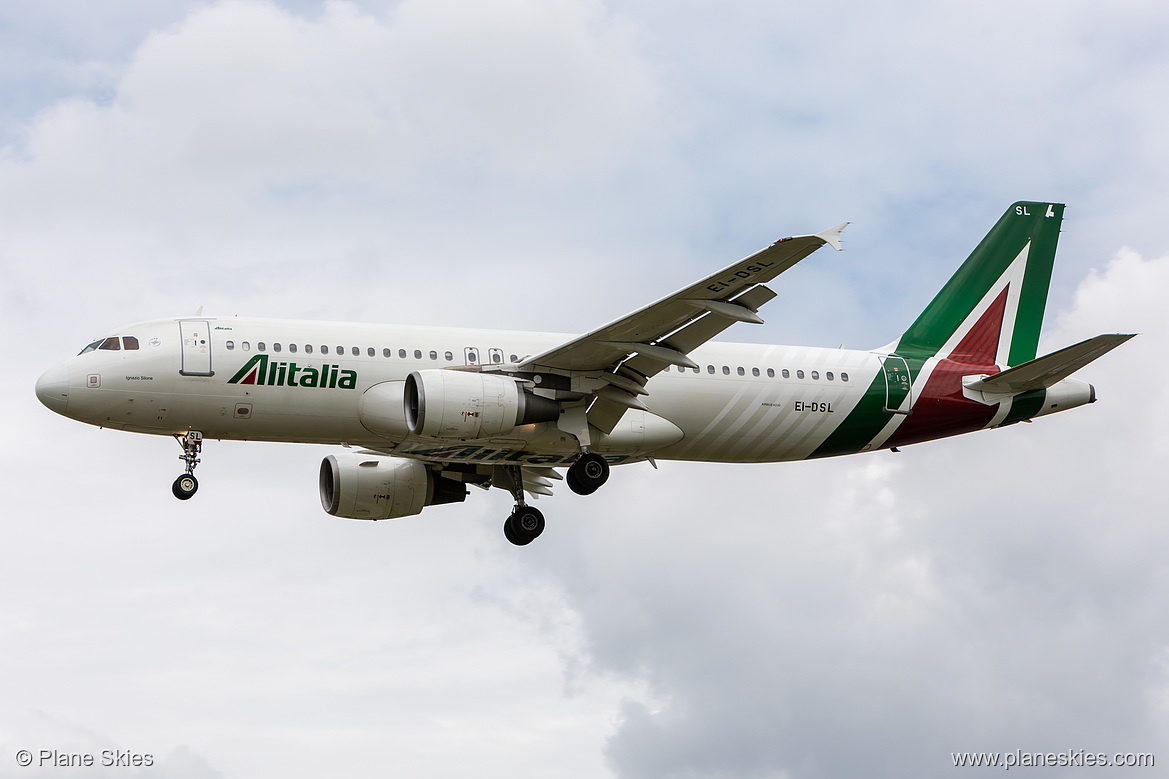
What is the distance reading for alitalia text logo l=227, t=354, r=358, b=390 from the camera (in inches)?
1183

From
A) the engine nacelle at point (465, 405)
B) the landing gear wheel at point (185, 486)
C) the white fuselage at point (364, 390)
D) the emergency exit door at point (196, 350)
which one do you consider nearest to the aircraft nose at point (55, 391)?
the white fuselage at point (364, 390)

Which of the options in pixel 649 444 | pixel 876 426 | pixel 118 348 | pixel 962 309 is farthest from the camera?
pixel 962 309

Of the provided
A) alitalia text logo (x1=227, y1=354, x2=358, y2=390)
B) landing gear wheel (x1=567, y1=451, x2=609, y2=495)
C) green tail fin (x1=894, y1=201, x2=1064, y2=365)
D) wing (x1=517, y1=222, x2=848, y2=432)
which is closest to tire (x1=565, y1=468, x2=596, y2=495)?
landing gear wheel (x1=567, y1=451, x2=609, y2=495)

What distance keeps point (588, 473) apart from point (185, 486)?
8.99 m

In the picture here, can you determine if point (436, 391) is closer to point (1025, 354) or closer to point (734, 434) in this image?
point (734, 434)

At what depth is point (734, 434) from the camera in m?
33.2

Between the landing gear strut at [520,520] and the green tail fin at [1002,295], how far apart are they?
10.5 meters

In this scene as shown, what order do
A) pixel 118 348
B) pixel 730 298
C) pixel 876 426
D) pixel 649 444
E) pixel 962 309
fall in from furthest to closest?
1. pixel 962 309
2. pixel 876 426
3. pixel 649 444
4. pixel 118 348
5. pixel 730 298

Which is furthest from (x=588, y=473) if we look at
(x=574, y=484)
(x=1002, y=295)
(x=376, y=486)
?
(x=1002, y=295)

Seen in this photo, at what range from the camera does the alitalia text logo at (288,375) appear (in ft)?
98.6

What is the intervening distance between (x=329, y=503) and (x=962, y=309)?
58.5 feet

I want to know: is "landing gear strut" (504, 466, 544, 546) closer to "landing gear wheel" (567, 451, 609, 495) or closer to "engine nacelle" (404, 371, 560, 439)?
"landing gear wheel" (567, 451, 609, 495)

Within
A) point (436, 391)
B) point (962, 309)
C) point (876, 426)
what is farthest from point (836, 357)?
point (436, 391)

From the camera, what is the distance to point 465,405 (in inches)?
1167
